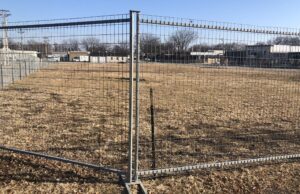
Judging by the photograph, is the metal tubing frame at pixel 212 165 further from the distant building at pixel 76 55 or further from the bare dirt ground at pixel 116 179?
the distant building at pixel 76 55

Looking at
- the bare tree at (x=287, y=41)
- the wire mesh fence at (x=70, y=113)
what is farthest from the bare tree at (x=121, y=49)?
the bare tree at (x=287, y=41)

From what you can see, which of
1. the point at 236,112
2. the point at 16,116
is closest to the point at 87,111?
the point at 16,116

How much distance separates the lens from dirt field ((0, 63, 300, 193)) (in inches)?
215

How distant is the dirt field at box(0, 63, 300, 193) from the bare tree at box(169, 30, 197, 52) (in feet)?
1.20

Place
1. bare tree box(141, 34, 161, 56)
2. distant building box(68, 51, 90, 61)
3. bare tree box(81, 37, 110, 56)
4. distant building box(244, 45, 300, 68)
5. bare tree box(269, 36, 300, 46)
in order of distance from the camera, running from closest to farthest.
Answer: bare tree box(141, 34, 161, 56) < bare tree box(81, 37, 110, 56) < distant building box(68, 51, 90, 61) < distant building box(244, 45, 300, 68) < bare tree box(269, 36, 300, 46)

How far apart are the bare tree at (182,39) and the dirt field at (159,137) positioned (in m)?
0.36

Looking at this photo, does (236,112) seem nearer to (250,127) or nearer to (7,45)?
(250,127)

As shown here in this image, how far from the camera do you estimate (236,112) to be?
12539mm

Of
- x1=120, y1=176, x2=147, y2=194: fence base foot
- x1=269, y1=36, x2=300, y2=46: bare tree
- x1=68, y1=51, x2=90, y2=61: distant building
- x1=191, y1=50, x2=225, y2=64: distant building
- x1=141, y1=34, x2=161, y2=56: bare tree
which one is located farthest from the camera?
x1=269, y1=36, x2=300, y2=46: bare tree

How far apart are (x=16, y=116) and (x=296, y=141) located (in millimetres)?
8193

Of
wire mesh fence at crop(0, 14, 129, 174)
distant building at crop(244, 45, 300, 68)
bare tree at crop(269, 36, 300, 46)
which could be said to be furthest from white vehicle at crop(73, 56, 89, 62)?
bare tree at crop(269, 36, 300, 46)

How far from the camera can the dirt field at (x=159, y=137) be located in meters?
5.46

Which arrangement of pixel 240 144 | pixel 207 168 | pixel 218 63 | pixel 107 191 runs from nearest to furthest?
pixel 107 191 < pixel 207 168 < pixel 218 63 < pixel 240 144

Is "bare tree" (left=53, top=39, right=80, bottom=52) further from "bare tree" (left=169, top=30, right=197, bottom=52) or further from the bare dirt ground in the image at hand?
the bare dirt ground
